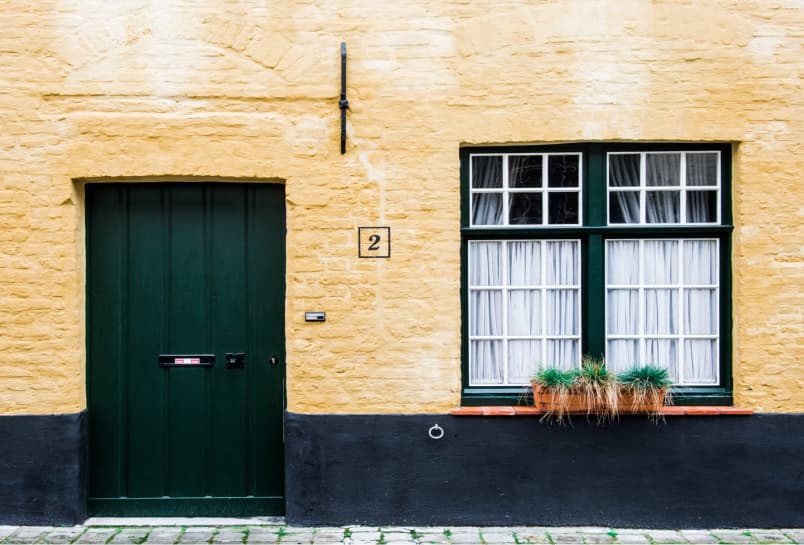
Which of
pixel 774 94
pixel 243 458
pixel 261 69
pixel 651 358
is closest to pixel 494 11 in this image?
pixel 261 69

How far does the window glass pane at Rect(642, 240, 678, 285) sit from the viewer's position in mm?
5789

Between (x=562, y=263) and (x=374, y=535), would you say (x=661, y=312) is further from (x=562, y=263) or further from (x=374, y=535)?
(x=374, y=535)

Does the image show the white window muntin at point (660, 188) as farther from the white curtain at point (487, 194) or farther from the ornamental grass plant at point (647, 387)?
the ornamental grass plant at point (647, 387)

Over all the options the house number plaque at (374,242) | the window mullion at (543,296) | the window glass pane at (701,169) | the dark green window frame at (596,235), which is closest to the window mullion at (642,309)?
the dark green window frame at (596,235)

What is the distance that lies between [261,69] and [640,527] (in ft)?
14.6

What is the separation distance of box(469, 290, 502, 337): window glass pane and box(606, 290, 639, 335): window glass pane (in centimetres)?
85

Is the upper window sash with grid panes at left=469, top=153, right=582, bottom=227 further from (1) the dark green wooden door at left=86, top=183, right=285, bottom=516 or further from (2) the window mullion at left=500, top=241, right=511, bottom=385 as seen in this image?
(1) the dark green wooden door at left=86, top=183, right=285, bottom=516

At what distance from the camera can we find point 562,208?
5789 mm

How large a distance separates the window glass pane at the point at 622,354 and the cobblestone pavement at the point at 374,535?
4.02 feet

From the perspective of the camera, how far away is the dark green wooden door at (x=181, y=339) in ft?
18.9

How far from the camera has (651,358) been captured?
19.0 feet

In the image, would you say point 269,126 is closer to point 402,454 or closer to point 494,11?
point 494,11

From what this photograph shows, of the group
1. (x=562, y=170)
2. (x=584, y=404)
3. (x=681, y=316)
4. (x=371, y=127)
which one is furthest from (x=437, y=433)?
(x=371, y=127)

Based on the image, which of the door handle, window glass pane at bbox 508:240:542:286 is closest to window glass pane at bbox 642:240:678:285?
window glass pane at bbox 508:240:542:286
